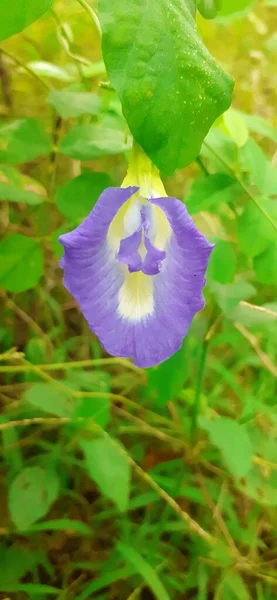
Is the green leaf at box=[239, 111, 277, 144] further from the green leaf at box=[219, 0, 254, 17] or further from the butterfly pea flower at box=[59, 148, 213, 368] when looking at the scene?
the butterfly pea flower at box=[59, 148, 213, 368]

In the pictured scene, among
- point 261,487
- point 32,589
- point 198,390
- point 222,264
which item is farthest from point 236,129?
point 32,589

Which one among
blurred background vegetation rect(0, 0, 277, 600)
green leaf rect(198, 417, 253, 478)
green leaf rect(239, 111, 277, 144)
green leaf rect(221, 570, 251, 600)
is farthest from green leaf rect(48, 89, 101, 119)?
green leaf rect(221, 570, 251, 600)

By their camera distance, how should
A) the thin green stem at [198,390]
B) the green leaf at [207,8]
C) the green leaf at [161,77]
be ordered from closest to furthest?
the green leaf at [161,77]
the green leaf at [207,8]
the thin green stem at [198,390]

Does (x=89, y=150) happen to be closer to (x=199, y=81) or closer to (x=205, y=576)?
(x=199, y=81)

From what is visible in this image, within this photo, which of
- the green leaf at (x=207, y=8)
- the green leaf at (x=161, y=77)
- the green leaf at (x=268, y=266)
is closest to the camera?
Result: the green leaf at (x=161, y=77)

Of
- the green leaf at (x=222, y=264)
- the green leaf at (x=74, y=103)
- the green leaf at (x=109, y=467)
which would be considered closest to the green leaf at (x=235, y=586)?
the green leaf at (x=109, y=467)

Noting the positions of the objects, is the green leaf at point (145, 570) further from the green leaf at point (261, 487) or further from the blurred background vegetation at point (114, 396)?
the green leaf at point (261, 487)
